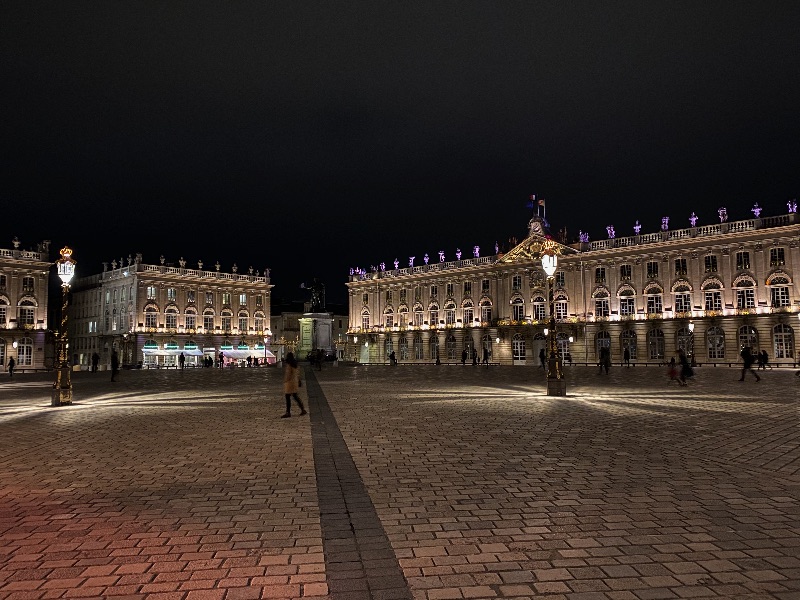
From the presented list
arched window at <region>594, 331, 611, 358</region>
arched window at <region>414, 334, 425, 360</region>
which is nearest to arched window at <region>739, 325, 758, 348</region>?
arched window at <region>594, 331, 611, 358</region>

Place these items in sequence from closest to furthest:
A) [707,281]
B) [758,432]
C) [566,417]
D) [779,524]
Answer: [779,524] < [758,432] < [566,417] < [707,281]

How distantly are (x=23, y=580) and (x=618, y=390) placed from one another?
2100cm

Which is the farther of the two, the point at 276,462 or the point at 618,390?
the point at 618,390

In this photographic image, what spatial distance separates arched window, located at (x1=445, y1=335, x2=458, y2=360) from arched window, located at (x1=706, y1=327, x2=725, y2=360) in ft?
93.4

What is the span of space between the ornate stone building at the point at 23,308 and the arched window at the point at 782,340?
69124 millimetres

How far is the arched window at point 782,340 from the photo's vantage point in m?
51.3

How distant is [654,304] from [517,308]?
51.4 ft

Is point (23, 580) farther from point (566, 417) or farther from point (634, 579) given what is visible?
point (566, 417)

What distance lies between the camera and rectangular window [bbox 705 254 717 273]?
56781mm

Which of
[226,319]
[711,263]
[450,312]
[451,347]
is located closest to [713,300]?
[711,263]

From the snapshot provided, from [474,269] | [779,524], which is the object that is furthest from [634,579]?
[474,269]

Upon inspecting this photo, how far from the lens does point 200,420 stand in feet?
45.9

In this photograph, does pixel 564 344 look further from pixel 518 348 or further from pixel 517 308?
pixel 517 308

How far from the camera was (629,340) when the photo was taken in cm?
6147
